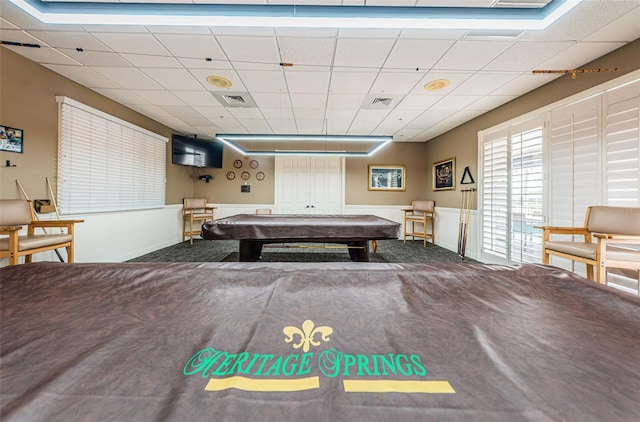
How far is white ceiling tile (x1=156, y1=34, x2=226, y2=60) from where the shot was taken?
2551 mm

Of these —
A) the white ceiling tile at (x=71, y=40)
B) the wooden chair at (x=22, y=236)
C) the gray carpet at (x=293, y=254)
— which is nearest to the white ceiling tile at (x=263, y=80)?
the white ceiling tile at (x=71, y=40)

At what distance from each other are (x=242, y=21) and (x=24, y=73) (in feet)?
11.2

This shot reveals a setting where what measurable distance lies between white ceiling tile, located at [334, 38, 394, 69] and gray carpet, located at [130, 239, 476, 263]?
2.81 metres

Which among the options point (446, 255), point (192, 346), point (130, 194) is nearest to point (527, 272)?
point (192, 346)

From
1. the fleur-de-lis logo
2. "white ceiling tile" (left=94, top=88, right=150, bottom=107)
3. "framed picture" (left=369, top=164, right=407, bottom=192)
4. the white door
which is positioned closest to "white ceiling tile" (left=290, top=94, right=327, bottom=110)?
"white ceiling tile" (left=94, top=88, right=150, bottom=107)

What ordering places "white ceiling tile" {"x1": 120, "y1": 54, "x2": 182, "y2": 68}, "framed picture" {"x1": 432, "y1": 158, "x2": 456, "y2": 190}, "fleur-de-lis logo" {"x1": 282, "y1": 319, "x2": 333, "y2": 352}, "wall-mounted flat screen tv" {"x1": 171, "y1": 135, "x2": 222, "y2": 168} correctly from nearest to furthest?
"fleur-de-lis logo" {"x1": 282, "y1": 319, "x2": 333, "y2": 352}, "white ceiling tile" {"x1": 120, "y1": 54, "x2": 182, "y2": 68}, "framed picture" {"x1": 432, "y1": 158, "x2": 456, "y2": 190}, "wall-mounted flat screen tv" {"x1": 171, "y1": 135, "x2": 222, "y2": 168}

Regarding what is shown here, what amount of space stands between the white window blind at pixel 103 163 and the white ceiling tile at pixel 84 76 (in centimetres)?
34

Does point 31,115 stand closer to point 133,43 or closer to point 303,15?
point 133,43

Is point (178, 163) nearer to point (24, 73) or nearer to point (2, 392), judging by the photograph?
point (24, 73)

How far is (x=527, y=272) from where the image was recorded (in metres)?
1.10

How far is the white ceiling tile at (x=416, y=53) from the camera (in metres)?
2.59

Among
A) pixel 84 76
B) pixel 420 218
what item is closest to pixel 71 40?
pixel 84 76

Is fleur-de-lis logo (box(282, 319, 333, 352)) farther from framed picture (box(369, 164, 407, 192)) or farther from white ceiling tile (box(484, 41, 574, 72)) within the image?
framed picture (box(369, 164, 407, 192))

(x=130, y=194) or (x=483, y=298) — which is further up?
(x=130, y=194)
